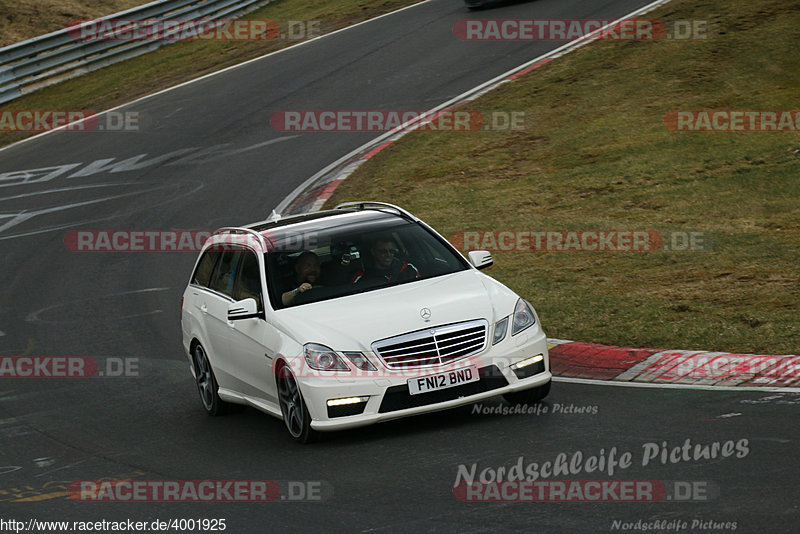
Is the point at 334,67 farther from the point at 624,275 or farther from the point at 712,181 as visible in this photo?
the point at 624,275

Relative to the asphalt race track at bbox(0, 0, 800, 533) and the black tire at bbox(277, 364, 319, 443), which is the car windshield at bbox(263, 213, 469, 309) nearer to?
the black tire at bbox(277, 364, 319, 443)

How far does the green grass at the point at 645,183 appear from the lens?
11.7 metres

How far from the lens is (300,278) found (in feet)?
31.3

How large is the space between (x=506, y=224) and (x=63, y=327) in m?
6.32

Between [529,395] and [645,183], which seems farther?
[645,183]

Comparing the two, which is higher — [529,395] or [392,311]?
[392,311]

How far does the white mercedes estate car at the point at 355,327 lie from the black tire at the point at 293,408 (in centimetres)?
1
